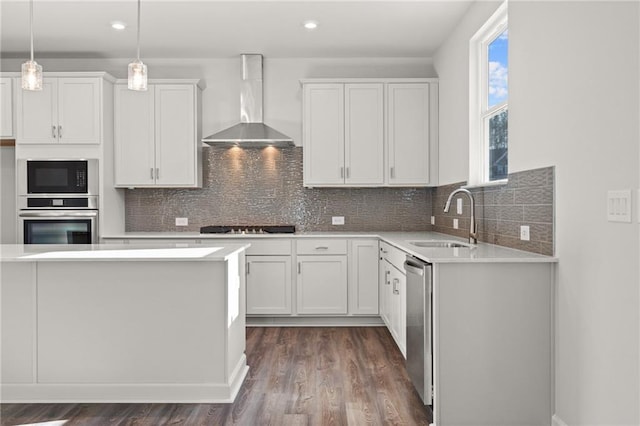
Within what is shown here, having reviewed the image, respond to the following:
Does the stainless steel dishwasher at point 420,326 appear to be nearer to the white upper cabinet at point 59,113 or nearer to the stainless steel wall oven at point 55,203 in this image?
the stainless steel wall oven at point 55,203

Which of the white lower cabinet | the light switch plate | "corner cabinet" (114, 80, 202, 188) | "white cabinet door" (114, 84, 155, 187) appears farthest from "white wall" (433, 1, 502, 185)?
"white cabinet door" (114, 84, 155, 187)

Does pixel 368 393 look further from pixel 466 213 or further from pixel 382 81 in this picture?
pixel 382 81

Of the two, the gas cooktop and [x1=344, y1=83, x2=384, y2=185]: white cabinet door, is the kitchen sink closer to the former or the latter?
[x1=344, y1=83, x2=384, y2=185]: white cabinet door

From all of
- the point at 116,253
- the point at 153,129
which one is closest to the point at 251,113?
the point at 153,129

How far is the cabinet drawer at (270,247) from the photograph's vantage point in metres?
4.88

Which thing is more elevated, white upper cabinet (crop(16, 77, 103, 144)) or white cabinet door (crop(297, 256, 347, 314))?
white upper cabinet (crop(16, 77, 103, 144))

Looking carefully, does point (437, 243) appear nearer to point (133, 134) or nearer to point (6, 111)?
point (133, 134)

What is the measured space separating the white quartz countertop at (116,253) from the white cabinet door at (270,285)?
1.44 m

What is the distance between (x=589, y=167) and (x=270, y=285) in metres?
3.24

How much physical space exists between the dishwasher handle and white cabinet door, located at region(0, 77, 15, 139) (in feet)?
12.9

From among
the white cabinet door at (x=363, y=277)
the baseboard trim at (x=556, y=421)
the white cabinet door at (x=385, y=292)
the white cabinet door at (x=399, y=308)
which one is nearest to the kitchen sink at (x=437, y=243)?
the white cabinet door at (x=399, y=308)

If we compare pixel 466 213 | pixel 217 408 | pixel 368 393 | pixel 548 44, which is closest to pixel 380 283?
pixel 466 213

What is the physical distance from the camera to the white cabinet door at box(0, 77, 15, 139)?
480cm

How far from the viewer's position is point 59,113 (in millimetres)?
4805
